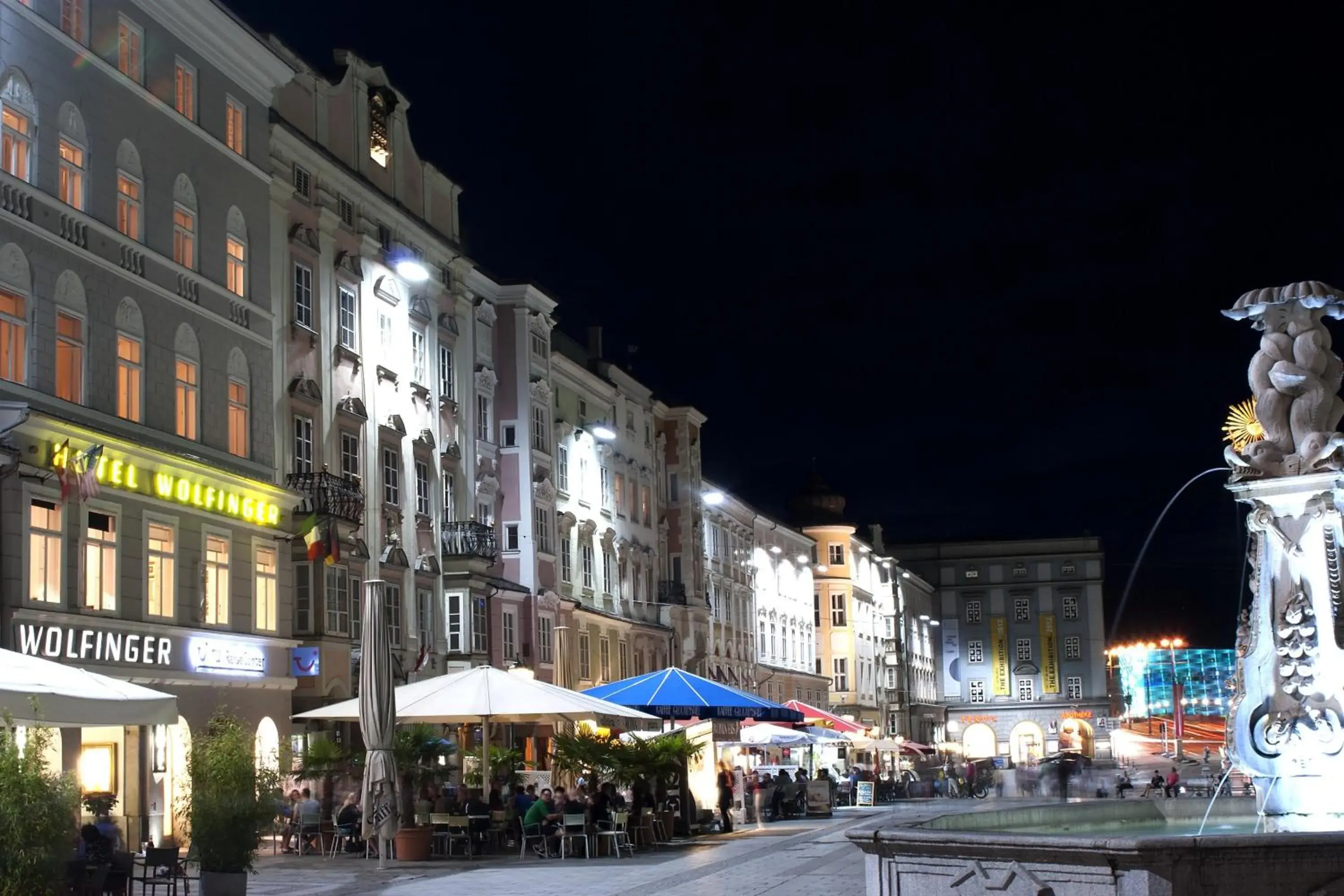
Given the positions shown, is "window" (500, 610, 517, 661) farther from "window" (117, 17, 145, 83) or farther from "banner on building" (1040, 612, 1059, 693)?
"banner on building" (1040, 612, 1059, 693)

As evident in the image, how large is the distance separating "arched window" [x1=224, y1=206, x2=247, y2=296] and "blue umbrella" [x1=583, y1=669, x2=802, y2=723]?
10.7 m

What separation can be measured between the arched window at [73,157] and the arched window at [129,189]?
1.07m

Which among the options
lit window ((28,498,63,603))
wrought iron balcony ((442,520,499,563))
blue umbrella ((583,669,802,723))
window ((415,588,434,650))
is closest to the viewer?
lit window ((28,498,63,603))

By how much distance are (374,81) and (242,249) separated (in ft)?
31.9

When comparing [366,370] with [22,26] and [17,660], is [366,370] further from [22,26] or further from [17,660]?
[17,660]

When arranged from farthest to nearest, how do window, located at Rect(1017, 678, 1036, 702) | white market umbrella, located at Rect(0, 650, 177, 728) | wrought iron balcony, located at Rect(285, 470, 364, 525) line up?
window, located at Rect(1017, 678, 1036, 702)
wrought iron balcony, located at Rect(285, 470, 364, 525)
white market umbrella, located at Rect(0, 650, 177, 728)

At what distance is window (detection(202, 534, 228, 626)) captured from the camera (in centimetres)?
3372

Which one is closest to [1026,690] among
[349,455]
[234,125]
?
[349,455]

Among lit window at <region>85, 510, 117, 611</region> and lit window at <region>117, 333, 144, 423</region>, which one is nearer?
lit window at <region>85, 510, 117, 611</region>

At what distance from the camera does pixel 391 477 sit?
4366cm

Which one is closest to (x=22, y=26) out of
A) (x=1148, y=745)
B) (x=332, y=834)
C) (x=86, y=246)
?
(x=86, y=246)

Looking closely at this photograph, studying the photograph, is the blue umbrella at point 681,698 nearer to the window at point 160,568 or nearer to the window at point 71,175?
the window at point 160,568

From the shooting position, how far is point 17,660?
58.7ft

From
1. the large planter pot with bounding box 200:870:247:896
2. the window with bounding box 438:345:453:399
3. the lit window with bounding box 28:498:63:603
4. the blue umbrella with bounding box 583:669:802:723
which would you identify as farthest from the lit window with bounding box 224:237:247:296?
the large planter pot with bounding box 200:870:247:896
